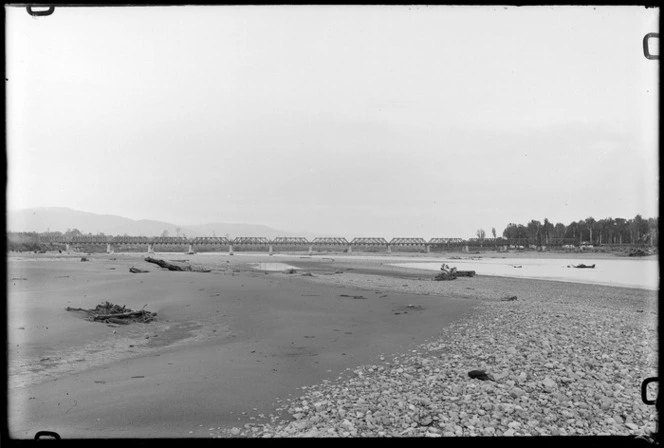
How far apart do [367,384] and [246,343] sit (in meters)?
2.35

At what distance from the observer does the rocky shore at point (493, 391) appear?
3.62 meters

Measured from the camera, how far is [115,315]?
7633 mm

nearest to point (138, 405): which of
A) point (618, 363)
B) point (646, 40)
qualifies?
point (646, 40)

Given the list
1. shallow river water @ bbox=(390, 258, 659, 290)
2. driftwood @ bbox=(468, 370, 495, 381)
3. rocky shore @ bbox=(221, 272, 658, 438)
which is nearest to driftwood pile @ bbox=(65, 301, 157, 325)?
rocky shore @ bbox=(221, 272, 658, 438)

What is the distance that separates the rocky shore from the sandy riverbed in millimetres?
292

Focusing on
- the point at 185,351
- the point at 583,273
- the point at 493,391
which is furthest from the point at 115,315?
the point at 583,273

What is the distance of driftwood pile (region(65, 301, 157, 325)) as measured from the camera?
7.55m

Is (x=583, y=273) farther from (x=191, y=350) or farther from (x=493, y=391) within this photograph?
(x=191, y=350)

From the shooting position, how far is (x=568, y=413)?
3891 mm

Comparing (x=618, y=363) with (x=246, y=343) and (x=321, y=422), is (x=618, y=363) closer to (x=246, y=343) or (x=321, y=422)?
(x=321, y=422)

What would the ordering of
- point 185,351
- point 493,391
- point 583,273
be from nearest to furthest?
point 493,391
point 185,351
point 583,273

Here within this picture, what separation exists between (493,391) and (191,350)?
147 inches

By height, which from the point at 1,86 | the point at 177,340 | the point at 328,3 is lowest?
the point at 177,340

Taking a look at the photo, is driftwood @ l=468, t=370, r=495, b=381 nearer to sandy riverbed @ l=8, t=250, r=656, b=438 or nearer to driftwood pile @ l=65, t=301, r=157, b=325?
sandy riverbed @ l=8, t=250, r=656, b=438
